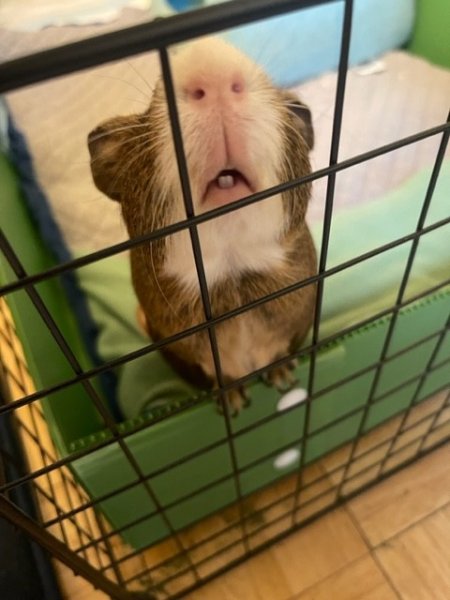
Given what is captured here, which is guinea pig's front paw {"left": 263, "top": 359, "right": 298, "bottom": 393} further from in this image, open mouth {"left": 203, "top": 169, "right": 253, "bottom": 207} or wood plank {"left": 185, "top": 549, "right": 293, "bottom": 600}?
wood plank {"left": 185, "top": 549, "right": 293, "bottom": 600}

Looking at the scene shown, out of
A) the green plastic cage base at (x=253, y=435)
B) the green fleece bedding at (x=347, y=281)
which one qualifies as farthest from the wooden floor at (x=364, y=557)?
the green fleece bedding at (x=347, y=281)

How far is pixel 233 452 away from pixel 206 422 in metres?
0.07

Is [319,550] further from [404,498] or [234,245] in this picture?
[234,245]

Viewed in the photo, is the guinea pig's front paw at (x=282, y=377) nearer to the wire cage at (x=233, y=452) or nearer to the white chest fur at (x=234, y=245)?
the wire cage at (x=233, y=452)

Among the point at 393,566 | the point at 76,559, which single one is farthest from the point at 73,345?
the point at 393,566

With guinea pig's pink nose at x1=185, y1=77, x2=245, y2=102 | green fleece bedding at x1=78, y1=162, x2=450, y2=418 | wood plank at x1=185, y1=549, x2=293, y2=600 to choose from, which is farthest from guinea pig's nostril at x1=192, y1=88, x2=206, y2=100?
wood plank at x1=185, y1=549, x2=293, y2=600

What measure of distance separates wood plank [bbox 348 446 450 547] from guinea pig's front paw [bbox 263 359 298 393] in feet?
1.18

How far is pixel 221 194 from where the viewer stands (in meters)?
0.41

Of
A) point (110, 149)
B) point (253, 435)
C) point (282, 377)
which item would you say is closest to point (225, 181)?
point (110, 149)

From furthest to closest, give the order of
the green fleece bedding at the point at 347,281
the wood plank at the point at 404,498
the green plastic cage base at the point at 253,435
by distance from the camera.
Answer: the wood plank at the point at 404,498, the green fleece bedding at the point at 347,281, the green plastic cage base at the point at 253,435

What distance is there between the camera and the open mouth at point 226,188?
1.32 ft

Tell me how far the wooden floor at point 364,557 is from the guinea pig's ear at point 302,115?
24.6 inches

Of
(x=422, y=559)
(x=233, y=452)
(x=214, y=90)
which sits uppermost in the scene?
(x=214, y=90)

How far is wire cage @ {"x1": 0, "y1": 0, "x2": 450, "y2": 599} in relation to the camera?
0.45 metres
